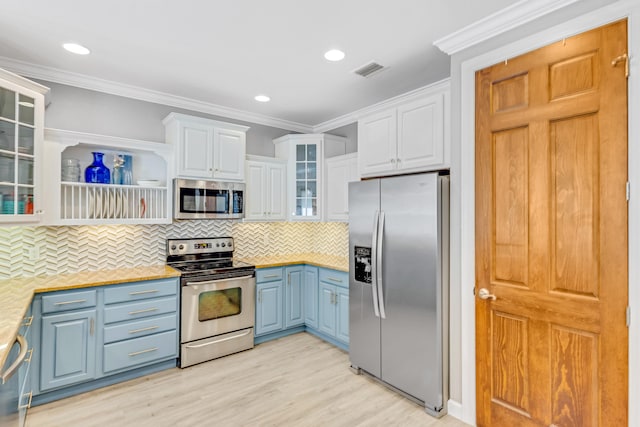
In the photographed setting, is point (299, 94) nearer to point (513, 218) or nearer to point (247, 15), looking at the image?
point (247, 15)

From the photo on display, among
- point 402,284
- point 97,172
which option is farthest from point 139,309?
point 402,284

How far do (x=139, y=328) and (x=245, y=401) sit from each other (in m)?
1.14

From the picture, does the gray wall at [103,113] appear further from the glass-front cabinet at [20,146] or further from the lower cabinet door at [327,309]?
the lower cabinet door at [327,309]

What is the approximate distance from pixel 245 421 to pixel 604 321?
2302 millimetres

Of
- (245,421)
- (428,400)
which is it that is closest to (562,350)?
(428,400)

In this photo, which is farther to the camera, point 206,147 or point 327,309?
point 327,309

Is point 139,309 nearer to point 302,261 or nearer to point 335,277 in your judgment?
point 302,261

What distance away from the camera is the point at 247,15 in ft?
6.93

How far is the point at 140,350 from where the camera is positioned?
2.91 meters

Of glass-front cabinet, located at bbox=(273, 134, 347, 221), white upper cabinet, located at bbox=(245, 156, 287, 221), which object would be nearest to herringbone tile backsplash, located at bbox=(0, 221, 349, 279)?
white upper cabinet, located at bbox=(245, 156, 287, 221)

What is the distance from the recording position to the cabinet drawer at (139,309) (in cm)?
277

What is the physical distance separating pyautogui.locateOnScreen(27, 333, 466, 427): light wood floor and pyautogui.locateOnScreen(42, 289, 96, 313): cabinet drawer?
734mm

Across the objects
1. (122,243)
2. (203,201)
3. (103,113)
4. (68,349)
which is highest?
(103,113)

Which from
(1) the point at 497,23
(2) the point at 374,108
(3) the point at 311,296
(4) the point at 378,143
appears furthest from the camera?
(3) the point at 311,296
